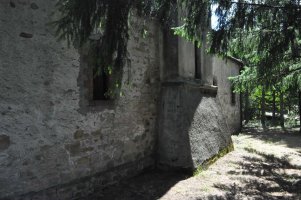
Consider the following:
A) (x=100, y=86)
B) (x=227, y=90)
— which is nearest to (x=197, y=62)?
(x=100, y=86)

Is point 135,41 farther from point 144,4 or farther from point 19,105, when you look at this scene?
point 19,105

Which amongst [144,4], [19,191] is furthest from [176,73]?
[19,191]

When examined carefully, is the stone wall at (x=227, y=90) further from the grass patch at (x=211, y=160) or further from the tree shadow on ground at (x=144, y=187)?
the tree shadow on ground at (x=144, y=187)

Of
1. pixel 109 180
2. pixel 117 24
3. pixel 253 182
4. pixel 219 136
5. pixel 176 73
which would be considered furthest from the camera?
pixel 219 136

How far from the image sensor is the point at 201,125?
8320mm

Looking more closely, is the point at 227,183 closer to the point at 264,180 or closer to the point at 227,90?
the point at 264,180

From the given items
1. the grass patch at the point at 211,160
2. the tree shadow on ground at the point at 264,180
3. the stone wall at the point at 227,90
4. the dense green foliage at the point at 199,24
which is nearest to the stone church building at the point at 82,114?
the grass patch at the point at 211,160

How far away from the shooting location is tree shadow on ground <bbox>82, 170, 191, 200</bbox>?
5785mm

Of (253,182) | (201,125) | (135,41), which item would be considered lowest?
(253,182)

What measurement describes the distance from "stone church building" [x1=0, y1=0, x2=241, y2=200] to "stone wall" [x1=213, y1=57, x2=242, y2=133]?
4.99 meters

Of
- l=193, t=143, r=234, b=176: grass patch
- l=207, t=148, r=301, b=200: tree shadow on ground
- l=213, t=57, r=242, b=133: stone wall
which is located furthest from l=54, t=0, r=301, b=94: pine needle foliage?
l=213, t=57, r=242, b=133: stone wall

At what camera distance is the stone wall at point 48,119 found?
4543 mm

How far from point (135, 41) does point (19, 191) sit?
393 cm

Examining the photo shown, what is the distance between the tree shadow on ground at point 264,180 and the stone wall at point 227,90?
4407mm
